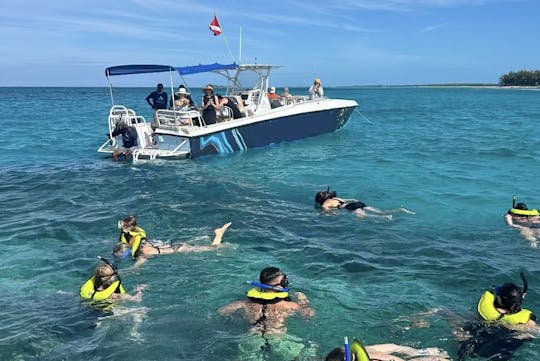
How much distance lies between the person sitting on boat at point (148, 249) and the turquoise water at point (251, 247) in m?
0.18

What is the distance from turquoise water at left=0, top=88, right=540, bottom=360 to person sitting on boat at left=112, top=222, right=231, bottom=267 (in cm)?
18

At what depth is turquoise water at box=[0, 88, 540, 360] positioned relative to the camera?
535 cm

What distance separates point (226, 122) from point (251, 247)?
9005 mm

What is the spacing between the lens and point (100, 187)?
41.4 ft

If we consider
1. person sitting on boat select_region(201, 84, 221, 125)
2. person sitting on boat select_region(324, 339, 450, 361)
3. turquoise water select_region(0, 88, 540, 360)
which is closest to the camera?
person sitting on boat select_region(324, 339, 450, 361)

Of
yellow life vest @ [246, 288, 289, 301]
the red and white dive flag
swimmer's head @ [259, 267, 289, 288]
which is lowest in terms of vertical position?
yellow life vest @ [246, 288, 289, 301]

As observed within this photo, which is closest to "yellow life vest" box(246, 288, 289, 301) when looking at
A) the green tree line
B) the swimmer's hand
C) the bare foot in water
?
the swimmer's hand

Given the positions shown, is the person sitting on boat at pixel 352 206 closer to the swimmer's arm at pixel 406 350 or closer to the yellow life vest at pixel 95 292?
the swimmer's arm at pixel 406 350

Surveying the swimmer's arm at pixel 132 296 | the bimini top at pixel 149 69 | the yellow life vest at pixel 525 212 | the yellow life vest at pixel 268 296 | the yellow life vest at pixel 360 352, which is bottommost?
the swimmer's arm at pixel 132 296

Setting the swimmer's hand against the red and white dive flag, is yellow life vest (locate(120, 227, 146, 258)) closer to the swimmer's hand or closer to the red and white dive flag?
the swimmer's hand

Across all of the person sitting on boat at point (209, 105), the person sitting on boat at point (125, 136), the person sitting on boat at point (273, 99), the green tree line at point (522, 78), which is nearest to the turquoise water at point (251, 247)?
the person sitting on boat at point (125, 136)

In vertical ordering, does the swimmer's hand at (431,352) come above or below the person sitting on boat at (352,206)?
below

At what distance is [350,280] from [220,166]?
8.93 meters

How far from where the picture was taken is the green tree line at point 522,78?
112750 mm
